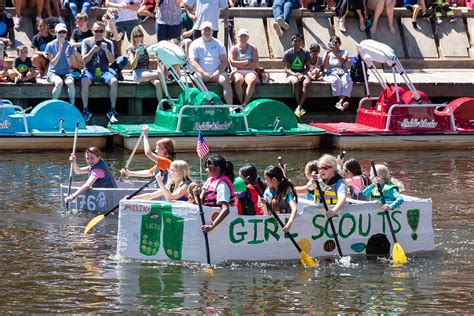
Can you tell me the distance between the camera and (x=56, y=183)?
18.6m

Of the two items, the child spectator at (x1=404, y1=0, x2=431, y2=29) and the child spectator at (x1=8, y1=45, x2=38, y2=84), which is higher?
the child spectator at (x1=404, y1=0, x2=431, y2=29)

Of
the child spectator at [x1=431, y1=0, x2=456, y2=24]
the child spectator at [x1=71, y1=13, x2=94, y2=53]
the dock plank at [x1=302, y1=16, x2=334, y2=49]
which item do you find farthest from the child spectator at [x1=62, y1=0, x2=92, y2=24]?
the child spectator at [x1=431, y1=0, x2=456, y2=24]

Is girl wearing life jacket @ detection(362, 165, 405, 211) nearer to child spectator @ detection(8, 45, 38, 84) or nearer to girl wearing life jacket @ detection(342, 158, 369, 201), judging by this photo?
girl wearing life jacket @ detection(342, 158, 369, 201)

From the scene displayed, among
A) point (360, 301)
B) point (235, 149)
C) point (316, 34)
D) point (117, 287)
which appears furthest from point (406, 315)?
point (316, 34)

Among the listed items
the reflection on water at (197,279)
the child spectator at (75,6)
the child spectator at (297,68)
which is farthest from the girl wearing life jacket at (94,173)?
the child spectator at (75,6)

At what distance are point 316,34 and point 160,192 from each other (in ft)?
44.3

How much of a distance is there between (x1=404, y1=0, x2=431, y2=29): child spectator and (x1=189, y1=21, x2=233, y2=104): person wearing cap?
6200mm

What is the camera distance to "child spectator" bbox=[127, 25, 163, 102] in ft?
77.6

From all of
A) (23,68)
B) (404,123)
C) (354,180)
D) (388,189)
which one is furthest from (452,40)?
(388,189)

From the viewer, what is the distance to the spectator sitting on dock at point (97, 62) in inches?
910

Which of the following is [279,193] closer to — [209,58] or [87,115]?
[209,58]

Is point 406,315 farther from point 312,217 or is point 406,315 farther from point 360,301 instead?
point 312,217

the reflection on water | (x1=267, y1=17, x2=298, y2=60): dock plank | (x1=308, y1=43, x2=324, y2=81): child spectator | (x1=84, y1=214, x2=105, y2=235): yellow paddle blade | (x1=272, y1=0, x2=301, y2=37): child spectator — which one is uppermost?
(x1=272, y1=0, x2=301, y2=37): child spectator

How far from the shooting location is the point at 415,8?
27875 millimetres
